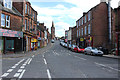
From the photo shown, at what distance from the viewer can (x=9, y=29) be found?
23.8 m

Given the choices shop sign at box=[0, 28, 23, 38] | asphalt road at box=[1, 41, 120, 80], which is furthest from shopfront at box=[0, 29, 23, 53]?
asphalt road at box=[1, 41, 120, 80]

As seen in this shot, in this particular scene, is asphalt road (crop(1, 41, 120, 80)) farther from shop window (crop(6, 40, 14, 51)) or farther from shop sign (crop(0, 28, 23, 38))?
shop window (crop(6, 40, 14, 51))

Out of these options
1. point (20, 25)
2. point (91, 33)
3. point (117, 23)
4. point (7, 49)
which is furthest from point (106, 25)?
point (7, 49)

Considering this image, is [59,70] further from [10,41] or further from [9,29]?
[10,41]

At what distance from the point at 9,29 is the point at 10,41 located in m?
2.44

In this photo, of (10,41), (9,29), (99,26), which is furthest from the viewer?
(99,26)

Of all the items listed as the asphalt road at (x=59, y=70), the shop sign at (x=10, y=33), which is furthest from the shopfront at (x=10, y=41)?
the asphalt road at (x=59, y=70)

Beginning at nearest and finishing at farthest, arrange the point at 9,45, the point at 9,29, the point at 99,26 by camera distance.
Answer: the point at 9,29 → the point at 9,45 → the point at 99,26

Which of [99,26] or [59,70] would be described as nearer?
[59,70]

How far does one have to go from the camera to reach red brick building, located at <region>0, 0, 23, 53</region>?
73.7 feet

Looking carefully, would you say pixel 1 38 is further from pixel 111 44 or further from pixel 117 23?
pixel 111 44

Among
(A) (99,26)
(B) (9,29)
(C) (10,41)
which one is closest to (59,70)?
(B) (9,29)

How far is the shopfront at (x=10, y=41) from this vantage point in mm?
22444

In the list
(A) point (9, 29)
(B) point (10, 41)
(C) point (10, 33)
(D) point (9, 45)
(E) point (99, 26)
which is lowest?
(D) point (9, 45)
